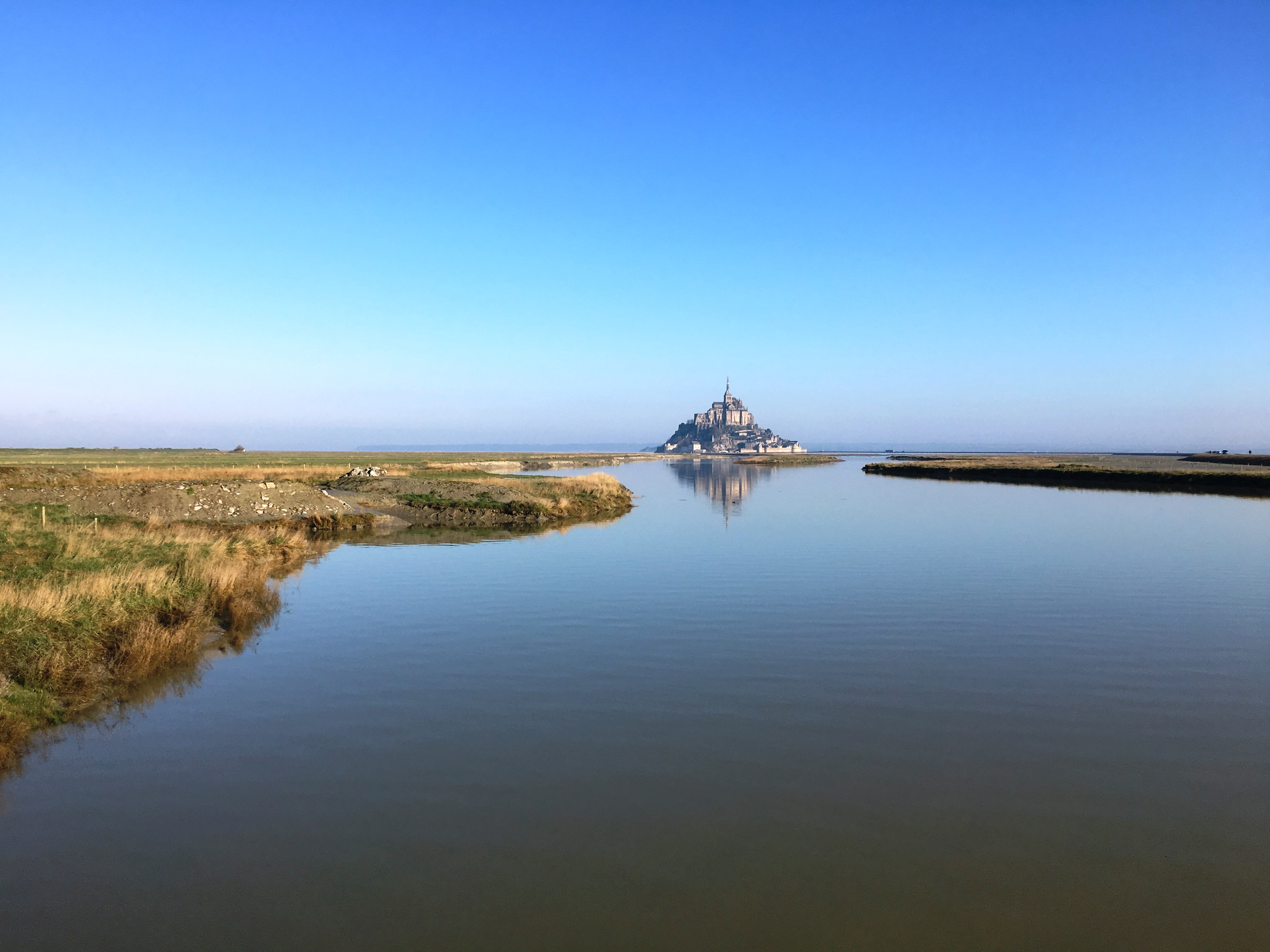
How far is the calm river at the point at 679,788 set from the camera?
776 centimetres

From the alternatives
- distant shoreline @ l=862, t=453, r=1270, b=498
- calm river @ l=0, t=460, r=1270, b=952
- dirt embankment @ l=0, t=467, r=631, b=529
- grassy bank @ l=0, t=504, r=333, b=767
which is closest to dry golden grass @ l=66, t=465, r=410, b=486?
dirt embankment @ l=0, t=467, r=631, b=529

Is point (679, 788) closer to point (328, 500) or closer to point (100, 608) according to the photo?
point (100, 608)

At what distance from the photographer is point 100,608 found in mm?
16250

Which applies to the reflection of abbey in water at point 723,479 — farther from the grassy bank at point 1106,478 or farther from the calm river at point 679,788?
the calm river at point 679,788

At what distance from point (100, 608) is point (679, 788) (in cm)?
1306

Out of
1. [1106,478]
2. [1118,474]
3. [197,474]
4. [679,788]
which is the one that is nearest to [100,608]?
[679,788]

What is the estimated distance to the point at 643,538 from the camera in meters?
39.1

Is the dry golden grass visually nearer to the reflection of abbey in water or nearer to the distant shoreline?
the reflection of abbey in water

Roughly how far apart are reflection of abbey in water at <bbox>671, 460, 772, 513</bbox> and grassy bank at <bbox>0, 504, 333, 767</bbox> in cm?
3798

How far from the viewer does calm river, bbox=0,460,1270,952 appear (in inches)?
305

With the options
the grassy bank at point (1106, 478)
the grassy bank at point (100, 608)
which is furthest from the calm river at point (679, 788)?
the grassy bank at point (1106, 478)

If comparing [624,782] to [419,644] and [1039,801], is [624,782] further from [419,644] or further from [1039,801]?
[419,644]

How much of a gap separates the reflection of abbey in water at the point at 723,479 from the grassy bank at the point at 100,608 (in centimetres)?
3798

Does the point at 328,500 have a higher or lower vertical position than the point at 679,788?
higher
